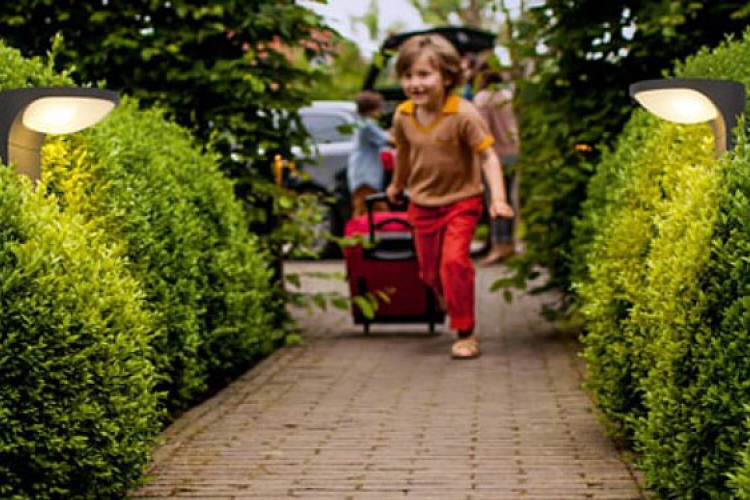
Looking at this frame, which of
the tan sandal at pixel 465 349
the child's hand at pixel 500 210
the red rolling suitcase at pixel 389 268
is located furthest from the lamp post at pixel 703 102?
the red rolling suitcase at pixel 389 268

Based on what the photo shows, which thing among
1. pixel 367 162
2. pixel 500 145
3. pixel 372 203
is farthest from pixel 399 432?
pixel 500 145

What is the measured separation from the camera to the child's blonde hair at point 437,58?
1162 cm

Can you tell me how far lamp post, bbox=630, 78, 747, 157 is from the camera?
6516 mm

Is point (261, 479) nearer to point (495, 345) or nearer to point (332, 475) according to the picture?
point (332, 475)

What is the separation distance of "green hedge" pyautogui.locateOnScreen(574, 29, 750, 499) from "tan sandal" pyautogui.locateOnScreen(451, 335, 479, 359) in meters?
3.55

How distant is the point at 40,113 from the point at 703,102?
7.95 ft

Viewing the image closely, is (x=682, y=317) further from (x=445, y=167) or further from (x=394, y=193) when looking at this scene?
(x=394, y=193)

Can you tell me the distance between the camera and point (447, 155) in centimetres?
1162

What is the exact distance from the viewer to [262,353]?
37.3 feet

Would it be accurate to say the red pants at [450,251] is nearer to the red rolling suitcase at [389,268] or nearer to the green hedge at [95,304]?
the red rolling suitcase at [389,268]

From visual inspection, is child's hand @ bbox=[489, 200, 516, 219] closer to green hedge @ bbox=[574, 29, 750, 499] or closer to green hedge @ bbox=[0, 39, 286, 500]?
green hedge @ bbox=[0, 39, 286, 500]

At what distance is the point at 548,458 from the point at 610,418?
0.33 meters

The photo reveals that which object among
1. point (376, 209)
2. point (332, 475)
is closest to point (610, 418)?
point (332, 475)

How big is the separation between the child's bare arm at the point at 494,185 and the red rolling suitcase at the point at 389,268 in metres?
1.23
